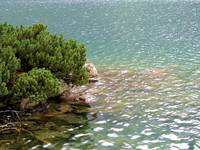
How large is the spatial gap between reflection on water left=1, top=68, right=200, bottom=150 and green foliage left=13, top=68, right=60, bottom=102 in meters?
1.57

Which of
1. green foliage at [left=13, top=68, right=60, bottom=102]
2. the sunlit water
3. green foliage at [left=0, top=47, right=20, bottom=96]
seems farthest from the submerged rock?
green foliage at [left=0, top=47, right=20, bottom=96]

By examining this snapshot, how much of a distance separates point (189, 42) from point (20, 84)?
3986 centimetres

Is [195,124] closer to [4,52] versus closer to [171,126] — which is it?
[171,126]

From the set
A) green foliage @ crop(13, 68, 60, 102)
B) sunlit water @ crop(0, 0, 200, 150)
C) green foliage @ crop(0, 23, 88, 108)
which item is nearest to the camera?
sunlit water @ crop(0, 0, 200, 150)

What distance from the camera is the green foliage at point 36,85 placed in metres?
23.9

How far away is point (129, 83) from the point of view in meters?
33.5

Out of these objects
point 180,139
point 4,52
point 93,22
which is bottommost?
point 180,139

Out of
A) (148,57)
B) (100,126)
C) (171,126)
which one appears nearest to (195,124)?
(171,126)

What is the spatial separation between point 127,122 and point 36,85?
586cm

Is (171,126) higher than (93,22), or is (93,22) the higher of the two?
(93,22)

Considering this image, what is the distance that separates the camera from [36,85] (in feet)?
79.6

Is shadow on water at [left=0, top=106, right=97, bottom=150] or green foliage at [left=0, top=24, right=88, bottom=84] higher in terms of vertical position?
green foliage at [left=0, top=24, right=88, bottom=84]

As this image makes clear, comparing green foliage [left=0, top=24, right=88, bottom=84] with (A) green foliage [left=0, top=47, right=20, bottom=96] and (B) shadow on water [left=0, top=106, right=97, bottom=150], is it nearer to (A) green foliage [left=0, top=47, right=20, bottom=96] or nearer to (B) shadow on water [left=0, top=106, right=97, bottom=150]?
(A) green foliage [left=0, top=47, right=20, bottom=96]

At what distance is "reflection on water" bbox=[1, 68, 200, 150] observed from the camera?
20688 mm
